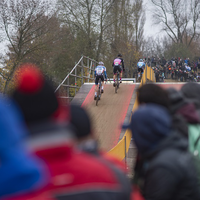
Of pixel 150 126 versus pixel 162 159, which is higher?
pixel 150 126

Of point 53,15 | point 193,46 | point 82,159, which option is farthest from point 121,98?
point 193,46

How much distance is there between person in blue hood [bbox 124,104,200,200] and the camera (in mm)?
2197

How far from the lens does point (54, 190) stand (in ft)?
4.99

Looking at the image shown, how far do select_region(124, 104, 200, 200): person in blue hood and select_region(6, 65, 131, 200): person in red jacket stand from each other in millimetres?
659

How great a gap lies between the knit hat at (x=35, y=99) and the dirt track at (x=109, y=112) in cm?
1012

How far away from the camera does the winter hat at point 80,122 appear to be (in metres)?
2.08

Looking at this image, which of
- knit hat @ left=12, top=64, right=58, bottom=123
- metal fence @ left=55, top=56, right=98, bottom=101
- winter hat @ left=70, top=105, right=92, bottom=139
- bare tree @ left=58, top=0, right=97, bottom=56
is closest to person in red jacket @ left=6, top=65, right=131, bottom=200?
knit hat @ left=12, top=64, right=58, bottom=123

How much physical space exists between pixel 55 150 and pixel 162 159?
0.91 metres

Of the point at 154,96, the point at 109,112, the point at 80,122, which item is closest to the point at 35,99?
the point at 80,122

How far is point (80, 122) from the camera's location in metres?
2.12

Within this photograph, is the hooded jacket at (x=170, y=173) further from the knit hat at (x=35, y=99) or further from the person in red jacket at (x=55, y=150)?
the knit hat at (x=35, y=99)

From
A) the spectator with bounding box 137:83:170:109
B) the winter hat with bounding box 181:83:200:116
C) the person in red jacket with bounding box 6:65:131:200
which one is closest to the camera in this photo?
the person in red jacket with bounding box 6:65:131:200

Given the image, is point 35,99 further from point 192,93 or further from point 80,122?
point 192,93

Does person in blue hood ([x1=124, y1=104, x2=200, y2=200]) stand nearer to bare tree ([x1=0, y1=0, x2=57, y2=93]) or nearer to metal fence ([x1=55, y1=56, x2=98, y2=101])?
metal fence ([x1=55, y1=56, x2=98, y2=101])
